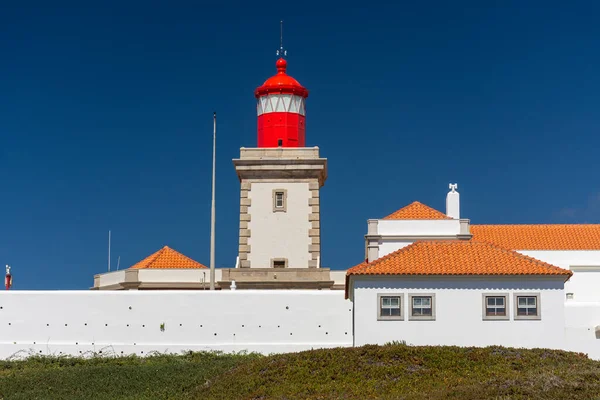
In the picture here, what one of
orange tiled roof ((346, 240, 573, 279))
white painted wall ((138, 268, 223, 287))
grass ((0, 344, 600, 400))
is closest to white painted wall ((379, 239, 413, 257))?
orange tiled roof ((346, 240, 573, 279))

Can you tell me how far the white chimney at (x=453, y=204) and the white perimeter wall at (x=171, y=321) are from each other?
8737 millimetres

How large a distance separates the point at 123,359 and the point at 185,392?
695cm

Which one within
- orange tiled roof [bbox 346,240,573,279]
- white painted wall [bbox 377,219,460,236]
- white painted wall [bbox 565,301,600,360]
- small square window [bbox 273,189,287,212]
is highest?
small square window [bbox 273,189,287,212]

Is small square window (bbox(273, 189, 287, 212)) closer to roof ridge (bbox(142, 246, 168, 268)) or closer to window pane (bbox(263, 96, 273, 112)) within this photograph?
window pane (bbox(263, 96, 273, 112))

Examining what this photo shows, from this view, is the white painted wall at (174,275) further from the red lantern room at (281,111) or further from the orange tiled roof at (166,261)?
the red lantern room at (281,111)

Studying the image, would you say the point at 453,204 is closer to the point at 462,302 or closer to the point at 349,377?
the point at 462,302

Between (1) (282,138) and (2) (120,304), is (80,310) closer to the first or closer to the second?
(2) (120,304)

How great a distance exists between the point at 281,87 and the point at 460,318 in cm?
1492

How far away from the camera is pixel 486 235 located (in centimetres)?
4266

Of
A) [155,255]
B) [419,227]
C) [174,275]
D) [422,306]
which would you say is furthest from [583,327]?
[155,255]

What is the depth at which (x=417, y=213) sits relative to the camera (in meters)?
39.7

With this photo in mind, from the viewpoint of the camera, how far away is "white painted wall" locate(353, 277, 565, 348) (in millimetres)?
31594

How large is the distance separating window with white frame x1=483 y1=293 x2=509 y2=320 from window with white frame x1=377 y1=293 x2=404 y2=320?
7.82ft

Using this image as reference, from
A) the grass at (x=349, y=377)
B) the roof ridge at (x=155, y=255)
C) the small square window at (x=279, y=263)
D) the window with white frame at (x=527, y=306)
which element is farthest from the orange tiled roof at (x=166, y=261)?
the window with white frame at (x=527, y=306)
